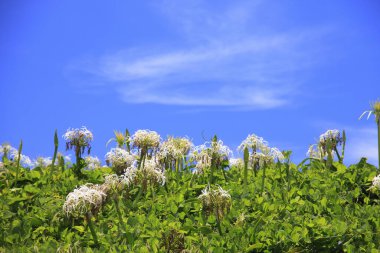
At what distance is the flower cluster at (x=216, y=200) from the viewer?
7453 mm

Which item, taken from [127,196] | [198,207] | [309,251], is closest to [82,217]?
[127,196]

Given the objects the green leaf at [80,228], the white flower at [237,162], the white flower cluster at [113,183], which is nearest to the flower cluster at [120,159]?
the white flower cluster at [113,183]

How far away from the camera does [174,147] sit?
938 centimetres

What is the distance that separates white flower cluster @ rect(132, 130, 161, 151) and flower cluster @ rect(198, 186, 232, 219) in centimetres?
182

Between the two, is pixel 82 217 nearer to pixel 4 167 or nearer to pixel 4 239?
pixel 4 239

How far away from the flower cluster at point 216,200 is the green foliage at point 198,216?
0.27 m

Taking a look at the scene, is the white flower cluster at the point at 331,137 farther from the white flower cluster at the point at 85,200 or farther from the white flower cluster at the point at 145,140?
the white flower cluster at the point at 85,200

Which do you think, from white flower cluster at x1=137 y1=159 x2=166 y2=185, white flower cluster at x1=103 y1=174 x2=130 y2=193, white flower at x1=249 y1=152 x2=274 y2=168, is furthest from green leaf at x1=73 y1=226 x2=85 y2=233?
white flower at x1=249 y1=152 x2=274 y2=168

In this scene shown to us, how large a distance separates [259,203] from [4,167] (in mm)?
4751

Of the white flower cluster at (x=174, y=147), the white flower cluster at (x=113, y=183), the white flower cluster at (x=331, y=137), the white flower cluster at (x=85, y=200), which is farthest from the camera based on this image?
the white flower cluster at (x=331, y=137)

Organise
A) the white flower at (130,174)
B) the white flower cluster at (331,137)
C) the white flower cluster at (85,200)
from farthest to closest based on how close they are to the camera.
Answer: the white flower cluster at (331,137) → the white flower at (130,174) → the white flower cluster at (85,200)

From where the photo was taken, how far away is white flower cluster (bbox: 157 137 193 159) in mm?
9336

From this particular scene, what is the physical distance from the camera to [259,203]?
845 cm

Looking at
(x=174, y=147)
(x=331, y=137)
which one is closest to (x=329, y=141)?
(x=331, y=137)
